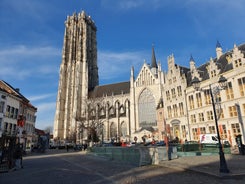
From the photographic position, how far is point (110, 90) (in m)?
79.7

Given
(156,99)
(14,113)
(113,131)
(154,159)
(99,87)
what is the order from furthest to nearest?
(99,87) < (113,131) < (156,99) < (14,113) < (154,159)

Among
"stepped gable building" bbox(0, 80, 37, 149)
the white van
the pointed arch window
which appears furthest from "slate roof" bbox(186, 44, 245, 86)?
"stepped gable building" bbox(0, 80, 37, 149)

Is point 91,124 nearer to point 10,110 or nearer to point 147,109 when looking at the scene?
point 10,110

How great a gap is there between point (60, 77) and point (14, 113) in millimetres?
50699

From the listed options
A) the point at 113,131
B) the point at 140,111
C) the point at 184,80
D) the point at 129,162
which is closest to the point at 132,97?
the point at 140,111

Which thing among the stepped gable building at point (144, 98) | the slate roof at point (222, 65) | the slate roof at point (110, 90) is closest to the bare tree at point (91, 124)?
the stepped gable building at point (144, 98)

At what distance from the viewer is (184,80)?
3456 centimetres

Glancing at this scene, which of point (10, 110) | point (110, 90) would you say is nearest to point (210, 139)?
point (10, 110)

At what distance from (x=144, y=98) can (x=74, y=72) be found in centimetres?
3515

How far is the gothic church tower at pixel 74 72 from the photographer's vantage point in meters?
74.4

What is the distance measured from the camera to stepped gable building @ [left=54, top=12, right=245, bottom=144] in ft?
87.6

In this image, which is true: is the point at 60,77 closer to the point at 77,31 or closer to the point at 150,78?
the point at 77,31

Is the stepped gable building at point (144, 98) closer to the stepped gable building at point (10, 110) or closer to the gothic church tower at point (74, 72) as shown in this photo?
the gothic church tower at point (74, 72)

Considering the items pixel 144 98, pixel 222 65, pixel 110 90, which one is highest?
pixel 110 90
